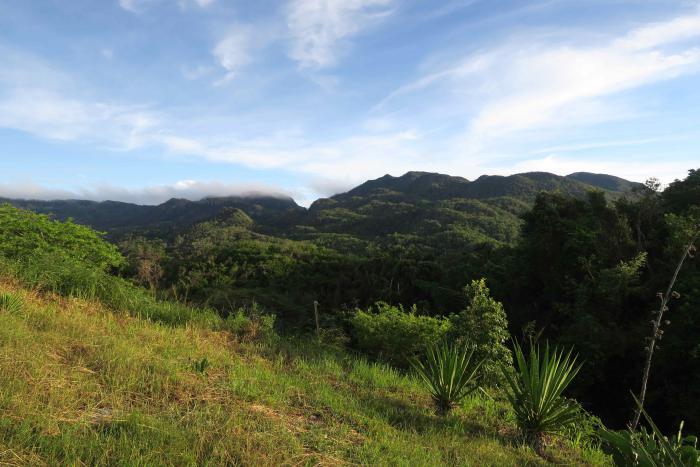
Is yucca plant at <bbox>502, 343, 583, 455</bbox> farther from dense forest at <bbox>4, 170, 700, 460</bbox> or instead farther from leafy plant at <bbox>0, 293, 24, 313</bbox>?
leafy plant at <bbox>0, 293, 24, 313</bbox>

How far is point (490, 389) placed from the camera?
6555mm

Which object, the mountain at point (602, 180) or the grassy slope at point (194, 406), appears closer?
the grassy slope at point (194, 406)

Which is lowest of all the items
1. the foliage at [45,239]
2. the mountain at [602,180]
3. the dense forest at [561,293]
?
the dense forest at [561,293]

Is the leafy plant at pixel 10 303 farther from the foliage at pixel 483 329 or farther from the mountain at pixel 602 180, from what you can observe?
the mountain at pixel 602 180

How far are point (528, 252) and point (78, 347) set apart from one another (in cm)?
2677

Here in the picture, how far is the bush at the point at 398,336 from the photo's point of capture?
25.9 feet

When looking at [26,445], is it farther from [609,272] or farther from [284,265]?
[284,265]

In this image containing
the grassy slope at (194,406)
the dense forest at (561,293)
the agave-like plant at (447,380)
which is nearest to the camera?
the grassy slope at (194,406)

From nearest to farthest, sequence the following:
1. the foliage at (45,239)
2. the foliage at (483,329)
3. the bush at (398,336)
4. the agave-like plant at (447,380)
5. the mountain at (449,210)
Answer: the agave-like plant at (447,380), the foliage at (483,329), the bush at (398,336), the foliage at (45,239), the mountain at (449,210)

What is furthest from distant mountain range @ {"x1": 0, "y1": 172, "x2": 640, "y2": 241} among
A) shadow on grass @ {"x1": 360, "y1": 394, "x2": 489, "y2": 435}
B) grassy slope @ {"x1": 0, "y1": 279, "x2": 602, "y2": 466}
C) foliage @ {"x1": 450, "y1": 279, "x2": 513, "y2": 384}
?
grassy slope @ {"x1": 0, "y1": 279, "x2": 602, "y2": 466}

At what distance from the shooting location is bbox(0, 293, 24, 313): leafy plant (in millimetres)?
4647

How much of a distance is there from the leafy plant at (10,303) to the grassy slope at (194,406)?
107 millimetres

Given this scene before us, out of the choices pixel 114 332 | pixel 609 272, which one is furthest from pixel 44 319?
→ pixel 609 272

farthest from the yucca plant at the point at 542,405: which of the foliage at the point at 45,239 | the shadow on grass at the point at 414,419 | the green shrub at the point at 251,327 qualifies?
the foliage at the point at 45,239
